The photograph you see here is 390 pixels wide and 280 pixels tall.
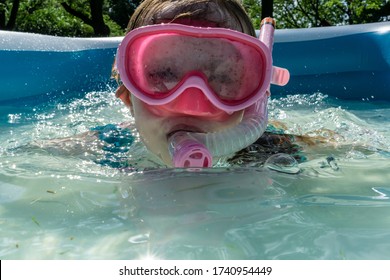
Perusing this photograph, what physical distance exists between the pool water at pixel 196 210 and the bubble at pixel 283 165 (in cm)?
3

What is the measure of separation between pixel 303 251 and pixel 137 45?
3.56ft

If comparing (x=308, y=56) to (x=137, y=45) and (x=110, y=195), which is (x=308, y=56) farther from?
(x=110, y=195)

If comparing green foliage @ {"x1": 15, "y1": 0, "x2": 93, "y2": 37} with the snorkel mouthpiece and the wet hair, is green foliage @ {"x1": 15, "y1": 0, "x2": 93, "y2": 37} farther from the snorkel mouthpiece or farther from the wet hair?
the snorkel mouthpiece

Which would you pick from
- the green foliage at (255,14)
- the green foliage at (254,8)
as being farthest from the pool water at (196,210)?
the green foliage at (254,8)

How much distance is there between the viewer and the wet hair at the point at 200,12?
191cm

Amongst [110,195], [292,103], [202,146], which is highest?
[292,103]

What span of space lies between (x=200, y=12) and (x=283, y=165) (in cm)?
69

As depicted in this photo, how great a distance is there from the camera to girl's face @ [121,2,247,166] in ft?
5.70

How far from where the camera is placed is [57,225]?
3.99 ft

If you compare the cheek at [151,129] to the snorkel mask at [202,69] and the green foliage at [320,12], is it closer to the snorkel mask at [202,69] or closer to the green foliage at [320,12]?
the snorkel mask at [202,69]

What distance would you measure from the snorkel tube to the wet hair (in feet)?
1.05

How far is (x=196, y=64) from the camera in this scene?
181cm

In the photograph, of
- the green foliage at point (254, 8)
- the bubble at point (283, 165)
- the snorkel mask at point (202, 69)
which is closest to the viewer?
the bubble at point (283, 165)

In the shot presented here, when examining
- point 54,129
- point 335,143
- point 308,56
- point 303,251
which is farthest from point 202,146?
point 308,56
